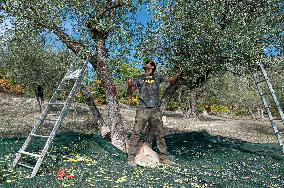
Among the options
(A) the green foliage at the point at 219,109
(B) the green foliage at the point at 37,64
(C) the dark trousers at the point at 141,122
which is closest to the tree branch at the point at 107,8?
(C) the dark trousers at the point at 141,122

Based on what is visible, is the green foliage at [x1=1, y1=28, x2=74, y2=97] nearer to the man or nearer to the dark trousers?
the man

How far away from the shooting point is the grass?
920 centimetres

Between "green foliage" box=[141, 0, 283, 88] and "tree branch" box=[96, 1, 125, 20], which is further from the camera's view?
"tree branch" box=[96, 1, 125, 20]

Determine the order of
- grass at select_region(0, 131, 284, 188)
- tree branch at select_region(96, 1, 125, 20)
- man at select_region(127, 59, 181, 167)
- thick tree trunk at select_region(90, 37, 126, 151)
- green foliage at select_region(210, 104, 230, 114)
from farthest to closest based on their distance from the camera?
green foliage at select_region(210, 104, 230, 114)
thick tree trunk at select_region(90, 37, 126, 151)
tree branch at select_region(96, 1, 125, 20)
man at select_region(127, 59, 181, 167)
grass at select_region(0, 131, 284, 188)

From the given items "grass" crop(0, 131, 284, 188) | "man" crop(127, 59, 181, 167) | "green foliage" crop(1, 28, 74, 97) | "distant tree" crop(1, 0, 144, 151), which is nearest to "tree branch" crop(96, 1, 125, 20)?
"distant tree" crop(1, 0, 144, 151)

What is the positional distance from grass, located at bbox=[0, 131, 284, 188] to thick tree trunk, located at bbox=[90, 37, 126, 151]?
0.72 meters

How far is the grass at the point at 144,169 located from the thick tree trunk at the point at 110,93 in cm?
72

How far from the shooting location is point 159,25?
12.5 meters

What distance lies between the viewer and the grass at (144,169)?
362 inches

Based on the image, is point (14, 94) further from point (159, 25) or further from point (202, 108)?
point (159, 25)

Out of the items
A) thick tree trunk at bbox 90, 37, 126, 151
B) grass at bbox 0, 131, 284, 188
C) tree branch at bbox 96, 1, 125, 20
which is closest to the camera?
grass at bbox 0, 131, 284, 188

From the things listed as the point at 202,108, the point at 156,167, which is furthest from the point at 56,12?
the point at 202,108

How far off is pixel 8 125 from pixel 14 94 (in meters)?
26.0

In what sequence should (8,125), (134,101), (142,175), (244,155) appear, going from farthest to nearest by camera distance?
1. (134,101)
2. (8,125)
3. (244,155)
4. (142,175)
